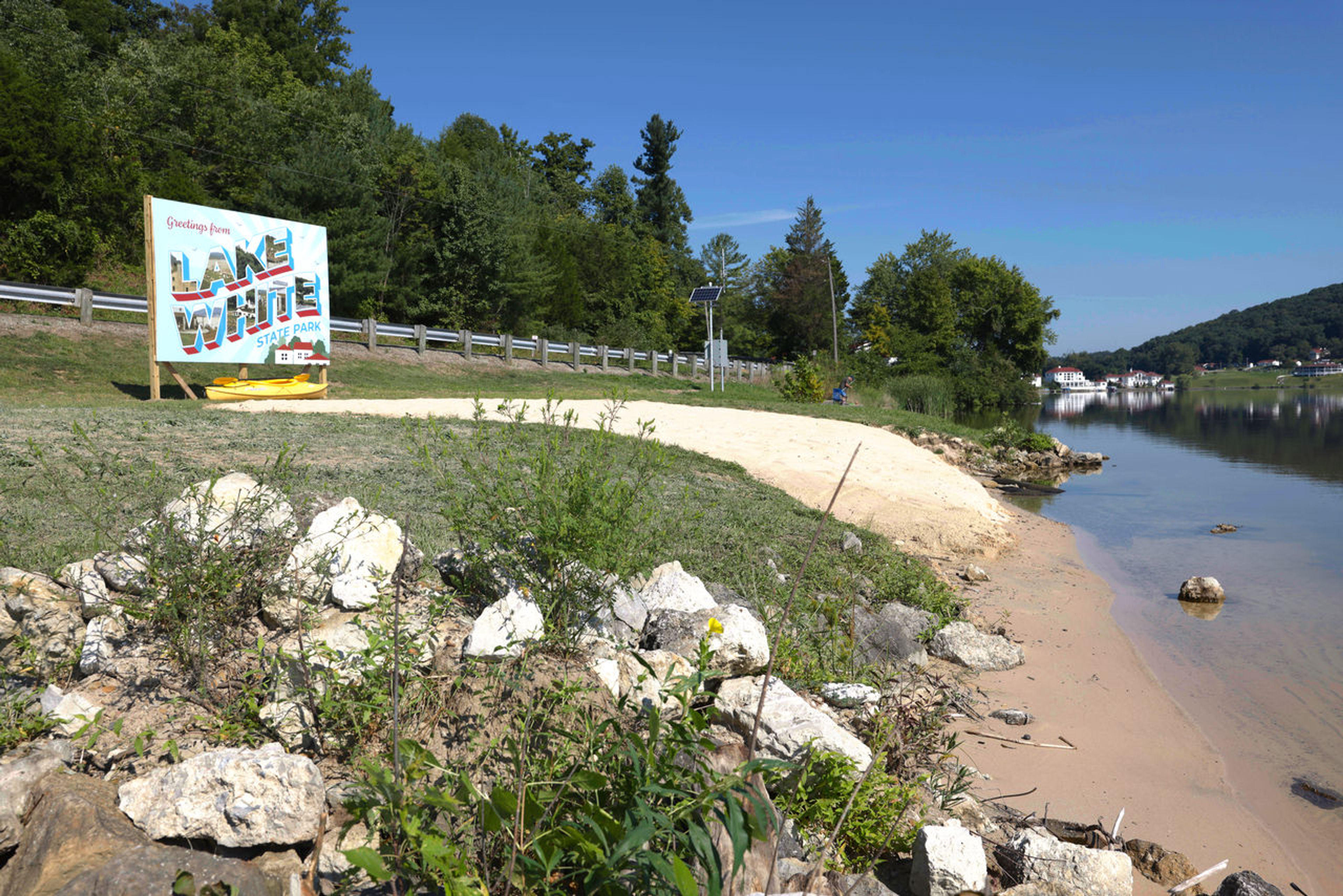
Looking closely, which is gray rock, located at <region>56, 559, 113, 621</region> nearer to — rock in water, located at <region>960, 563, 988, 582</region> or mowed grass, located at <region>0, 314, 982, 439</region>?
mowed grass, located at <region>0, 314, 982, 439</region>

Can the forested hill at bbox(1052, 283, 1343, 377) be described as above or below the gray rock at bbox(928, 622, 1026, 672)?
above

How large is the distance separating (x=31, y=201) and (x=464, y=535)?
28013 mm

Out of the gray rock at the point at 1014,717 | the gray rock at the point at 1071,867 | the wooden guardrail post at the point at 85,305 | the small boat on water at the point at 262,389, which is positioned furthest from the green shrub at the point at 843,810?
the wooden guardrail post at the point at 85,305

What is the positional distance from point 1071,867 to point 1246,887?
0.76 m

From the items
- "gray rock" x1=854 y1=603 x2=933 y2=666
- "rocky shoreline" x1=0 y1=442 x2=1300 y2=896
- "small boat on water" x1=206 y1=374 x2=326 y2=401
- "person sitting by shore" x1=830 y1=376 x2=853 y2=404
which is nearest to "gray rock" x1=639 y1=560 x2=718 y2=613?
"rocky shoreline" x1=0 y1=442 x2=1300 y2=896

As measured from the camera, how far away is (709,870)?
6.59 ft

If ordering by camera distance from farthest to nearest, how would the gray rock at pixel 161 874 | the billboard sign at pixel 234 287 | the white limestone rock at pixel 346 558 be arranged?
the billboard sign at pixel 234 287 → the white limestone rock at pixel 346 558 → the gray rock at pixel 161 874

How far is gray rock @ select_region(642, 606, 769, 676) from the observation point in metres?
3.96

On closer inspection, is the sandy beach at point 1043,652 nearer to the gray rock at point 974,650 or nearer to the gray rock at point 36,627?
the gray rock at point 974,650

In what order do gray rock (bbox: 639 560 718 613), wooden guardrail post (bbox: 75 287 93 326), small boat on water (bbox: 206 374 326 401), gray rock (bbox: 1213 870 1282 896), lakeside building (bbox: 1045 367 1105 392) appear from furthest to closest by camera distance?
lakeside building (bbox: 1045 367 1105 392) → wooden guardrail post (bbox: 75 287 93 326) → small boat on water (bbox: 206 374 326 401) → gray rock (bbox: 639 560 718 613) → gray rock (bbox: 1213 870 1282 896)

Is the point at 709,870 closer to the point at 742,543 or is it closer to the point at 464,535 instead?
the point at 464,535

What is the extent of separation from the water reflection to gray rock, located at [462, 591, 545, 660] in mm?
21342

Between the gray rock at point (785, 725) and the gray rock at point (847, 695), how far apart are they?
65 centimetres

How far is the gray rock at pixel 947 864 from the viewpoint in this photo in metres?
3.05
